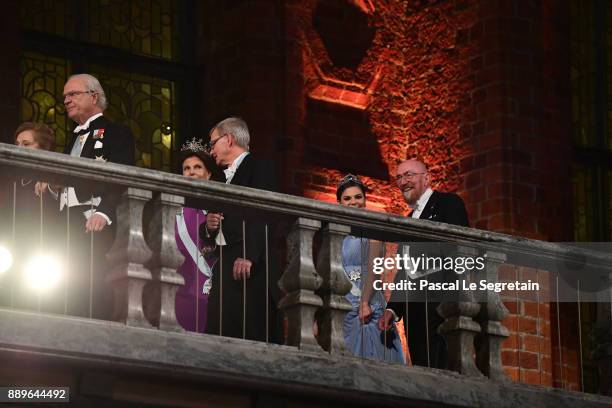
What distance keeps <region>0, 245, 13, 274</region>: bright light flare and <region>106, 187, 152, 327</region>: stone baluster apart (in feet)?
1.66

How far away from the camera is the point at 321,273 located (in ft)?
35.0

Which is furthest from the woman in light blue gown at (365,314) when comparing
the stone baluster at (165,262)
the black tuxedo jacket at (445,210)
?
the stone baluster at (165,262)

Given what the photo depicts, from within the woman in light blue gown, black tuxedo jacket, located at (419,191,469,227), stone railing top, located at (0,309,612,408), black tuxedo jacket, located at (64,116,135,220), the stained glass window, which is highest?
the stained glass window

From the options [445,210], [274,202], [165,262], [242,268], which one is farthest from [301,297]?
[445,210]

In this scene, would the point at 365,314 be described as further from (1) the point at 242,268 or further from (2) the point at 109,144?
(2) the point at 109,144

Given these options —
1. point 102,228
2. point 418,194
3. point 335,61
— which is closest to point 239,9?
point 335,61

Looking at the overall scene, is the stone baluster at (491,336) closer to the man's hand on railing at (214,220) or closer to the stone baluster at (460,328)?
the stone baluster at (460,328)

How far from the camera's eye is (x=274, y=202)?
10617mm

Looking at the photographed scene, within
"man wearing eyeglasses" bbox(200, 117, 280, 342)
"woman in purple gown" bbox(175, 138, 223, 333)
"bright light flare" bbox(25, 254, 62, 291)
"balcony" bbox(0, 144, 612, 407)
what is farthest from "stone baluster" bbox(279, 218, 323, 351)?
"bright light flare" bbox(25, 254, 62, 291)

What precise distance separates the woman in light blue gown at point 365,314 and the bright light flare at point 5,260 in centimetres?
188

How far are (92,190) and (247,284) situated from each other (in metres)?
1.04

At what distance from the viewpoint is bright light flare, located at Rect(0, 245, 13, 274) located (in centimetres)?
1017

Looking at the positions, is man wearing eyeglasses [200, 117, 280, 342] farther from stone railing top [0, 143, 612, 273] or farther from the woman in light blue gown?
the woman in light blue gown

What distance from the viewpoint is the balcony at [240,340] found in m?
9.82
